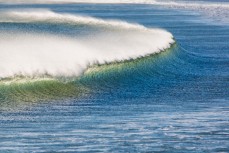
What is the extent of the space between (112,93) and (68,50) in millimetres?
5766

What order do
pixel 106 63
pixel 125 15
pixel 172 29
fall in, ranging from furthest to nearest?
pixel 125 15 < pixel 172 29 < pixel 106 63

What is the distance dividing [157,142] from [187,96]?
24.9 feet

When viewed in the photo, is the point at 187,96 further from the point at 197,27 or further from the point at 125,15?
the point at 125,15

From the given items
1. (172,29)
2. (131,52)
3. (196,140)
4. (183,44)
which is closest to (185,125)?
(196,140)

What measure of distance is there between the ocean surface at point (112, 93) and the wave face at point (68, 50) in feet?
0.13

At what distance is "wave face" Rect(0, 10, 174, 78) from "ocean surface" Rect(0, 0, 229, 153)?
4cm

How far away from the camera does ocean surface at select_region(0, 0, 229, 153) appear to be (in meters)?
21.0

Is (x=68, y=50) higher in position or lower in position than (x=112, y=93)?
higher

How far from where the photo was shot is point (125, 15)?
77.9 metres

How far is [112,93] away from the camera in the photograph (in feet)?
94.6

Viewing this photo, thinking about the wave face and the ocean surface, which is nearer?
the ocean surface

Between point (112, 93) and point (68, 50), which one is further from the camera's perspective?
point (68, 50)

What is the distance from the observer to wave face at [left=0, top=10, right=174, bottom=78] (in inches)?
1185

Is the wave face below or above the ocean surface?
above
